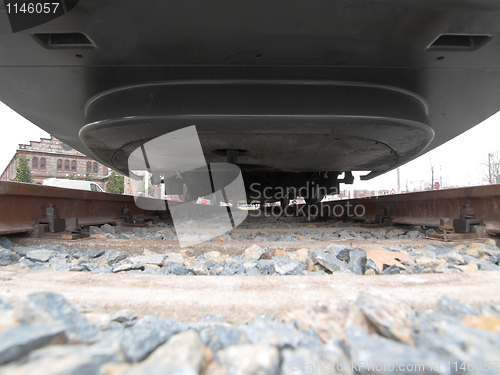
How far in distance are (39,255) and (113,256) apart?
0.39 meters

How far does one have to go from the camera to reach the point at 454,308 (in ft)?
2.63

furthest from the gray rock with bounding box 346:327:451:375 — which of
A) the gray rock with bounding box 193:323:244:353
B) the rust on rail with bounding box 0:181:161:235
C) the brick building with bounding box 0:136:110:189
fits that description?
the brick building with bounding box 0:136:110:189

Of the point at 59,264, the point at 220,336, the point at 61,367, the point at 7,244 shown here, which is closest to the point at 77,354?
the point at 61,367

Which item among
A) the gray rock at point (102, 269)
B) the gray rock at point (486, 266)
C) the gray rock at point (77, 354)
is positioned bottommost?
the gray rock at point (102, 269)

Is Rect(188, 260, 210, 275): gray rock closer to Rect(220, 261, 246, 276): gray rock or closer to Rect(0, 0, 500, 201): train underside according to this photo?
Rect(220, 261, 246, 276): gray rock

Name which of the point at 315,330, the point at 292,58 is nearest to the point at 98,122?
the point at 292,58

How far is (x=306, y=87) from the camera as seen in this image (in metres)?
2.01

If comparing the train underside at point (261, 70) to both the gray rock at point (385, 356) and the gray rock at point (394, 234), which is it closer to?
the gray rock at point (394, 234)

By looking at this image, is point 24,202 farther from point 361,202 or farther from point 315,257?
point 361,202

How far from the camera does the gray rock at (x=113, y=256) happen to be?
1700mm

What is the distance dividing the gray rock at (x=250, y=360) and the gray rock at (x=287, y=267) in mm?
724

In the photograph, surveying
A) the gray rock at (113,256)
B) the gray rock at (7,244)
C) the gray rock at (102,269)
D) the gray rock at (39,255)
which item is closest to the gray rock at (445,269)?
the gray rock at (102,269)

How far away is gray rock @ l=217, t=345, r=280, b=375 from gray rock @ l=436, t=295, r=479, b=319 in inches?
21.3

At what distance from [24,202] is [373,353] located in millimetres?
2768
